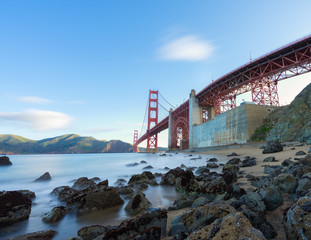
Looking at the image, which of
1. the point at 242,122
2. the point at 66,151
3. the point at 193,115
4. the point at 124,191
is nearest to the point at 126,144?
the point at 66,151

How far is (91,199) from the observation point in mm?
3086

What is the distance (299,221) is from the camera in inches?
44.6

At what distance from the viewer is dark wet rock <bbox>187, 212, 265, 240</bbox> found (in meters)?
0.94

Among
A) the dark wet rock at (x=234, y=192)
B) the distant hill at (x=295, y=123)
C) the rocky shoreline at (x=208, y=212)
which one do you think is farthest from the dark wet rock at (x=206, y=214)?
the distant hill at (x=295, y=123)

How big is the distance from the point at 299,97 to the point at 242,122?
5.95 metres

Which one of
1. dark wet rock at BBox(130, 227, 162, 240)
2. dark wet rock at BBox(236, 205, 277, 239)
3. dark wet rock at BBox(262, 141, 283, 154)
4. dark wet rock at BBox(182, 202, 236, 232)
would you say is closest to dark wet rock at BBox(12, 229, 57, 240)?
dark wet rock at BBox(130, 227, 162, 240)

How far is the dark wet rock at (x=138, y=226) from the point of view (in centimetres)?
160

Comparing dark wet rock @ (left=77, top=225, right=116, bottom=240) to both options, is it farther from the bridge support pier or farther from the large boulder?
the bridge support pier

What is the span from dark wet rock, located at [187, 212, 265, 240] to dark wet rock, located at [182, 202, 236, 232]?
14.3 inches

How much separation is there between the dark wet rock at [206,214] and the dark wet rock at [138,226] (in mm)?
300

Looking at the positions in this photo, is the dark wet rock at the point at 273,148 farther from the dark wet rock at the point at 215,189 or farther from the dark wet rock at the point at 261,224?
the dark wet rock at the point at 261,224

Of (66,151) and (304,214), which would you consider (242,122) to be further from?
(66,151)

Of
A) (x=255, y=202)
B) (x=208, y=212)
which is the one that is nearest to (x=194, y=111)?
(x=255, y=202)

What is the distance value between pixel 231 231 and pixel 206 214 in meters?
0.51
